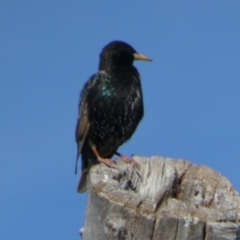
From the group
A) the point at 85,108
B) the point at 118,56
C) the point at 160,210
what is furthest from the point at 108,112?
the point at 160,210

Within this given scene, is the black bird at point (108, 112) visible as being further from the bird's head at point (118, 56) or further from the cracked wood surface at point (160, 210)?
the cracked wood surface at point (160, 210)

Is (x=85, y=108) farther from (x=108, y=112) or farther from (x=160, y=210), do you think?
(x=160, y=210)

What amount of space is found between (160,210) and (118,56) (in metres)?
5.42

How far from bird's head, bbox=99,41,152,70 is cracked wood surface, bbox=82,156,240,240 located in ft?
14.2

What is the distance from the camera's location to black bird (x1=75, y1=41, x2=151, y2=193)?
A: 8.59 meters

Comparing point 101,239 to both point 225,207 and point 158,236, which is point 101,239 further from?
point 225,207

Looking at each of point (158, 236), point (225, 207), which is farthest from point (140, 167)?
point (158, 236)

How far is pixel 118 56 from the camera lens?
900 cm

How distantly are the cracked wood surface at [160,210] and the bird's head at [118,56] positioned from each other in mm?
4334

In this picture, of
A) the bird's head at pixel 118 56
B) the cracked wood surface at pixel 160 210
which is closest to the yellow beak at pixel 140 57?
the bird's head at pixel 118 56

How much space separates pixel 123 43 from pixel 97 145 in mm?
1272

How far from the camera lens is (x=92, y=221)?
386 cm

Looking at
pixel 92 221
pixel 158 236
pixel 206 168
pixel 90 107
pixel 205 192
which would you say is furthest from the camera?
pixel 90 107

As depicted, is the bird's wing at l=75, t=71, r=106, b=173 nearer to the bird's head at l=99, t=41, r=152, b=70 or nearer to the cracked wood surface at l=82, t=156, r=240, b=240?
the bird's head at l=99, t=41, r=152, b=70
